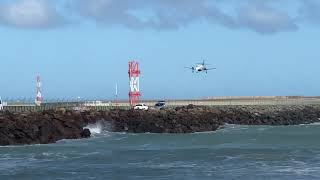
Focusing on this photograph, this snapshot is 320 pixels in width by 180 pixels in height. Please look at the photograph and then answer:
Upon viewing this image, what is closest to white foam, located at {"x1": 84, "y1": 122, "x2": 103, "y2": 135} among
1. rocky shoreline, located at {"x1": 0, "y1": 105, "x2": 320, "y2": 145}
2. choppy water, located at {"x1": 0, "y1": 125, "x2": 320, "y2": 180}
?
rocky shoreline, located at {"x1": 0, "y1": 105, "x2": 320, "y2": 145}

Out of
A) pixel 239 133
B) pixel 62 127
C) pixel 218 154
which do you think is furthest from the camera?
pixel 239 133

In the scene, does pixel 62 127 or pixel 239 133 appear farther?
pixel 239 133

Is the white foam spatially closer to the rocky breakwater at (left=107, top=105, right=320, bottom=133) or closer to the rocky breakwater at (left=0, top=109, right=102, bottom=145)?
the rocky breakwater at (left=107, top=105, right=320, bottom=133)

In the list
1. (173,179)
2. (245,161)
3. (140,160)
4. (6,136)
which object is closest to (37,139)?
(6,136)

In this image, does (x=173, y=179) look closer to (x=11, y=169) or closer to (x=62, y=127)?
(x=11, y=169)

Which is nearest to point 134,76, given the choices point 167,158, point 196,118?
point 196,118

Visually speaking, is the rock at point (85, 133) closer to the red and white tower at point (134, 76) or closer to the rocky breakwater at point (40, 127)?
the rocky breakwater at point (40, 127)
